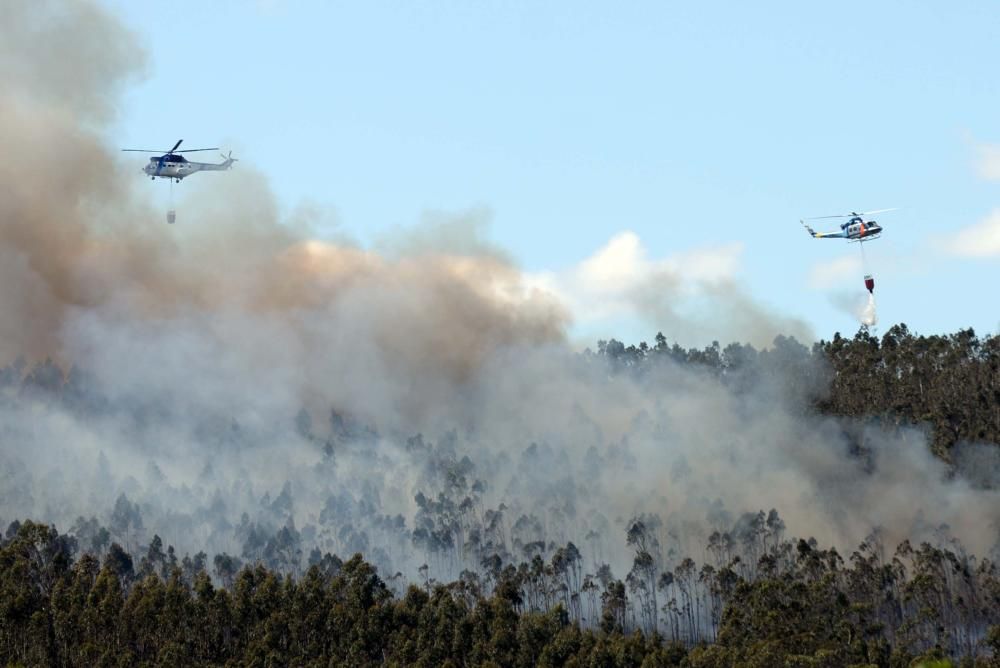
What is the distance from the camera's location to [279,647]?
186 meters

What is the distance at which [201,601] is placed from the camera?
645 ft

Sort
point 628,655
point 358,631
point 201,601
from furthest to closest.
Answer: point 201,601, point 358,631, point 628,655

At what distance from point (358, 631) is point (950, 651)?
69.2 meters

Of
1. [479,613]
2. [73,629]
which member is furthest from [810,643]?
[73,629]

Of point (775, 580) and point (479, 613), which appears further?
point (775, 580)

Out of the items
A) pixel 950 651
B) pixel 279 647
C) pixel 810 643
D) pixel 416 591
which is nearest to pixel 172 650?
pixel 279 647

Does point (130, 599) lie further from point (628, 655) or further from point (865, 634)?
point (865, 634)

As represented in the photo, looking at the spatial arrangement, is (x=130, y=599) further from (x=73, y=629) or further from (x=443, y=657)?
(x=443, y=657)

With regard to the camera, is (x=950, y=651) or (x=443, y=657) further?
(x=950, y=651)

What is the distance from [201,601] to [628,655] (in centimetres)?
5476

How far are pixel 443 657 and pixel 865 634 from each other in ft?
154

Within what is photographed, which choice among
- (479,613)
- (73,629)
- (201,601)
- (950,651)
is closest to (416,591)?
(479,613)

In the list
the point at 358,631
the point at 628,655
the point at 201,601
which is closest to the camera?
the point at 628,655

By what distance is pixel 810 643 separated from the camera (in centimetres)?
17550
